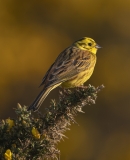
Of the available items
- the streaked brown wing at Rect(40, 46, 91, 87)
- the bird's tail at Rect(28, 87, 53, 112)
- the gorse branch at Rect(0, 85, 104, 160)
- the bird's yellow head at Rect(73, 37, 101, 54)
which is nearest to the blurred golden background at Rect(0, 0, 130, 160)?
the bird's yellow head at Rect(73, 37, 101, 54)

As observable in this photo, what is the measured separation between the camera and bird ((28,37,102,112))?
5176 mm

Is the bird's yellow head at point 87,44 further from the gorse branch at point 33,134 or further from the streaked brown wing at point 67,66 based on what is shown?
the gorse branch at point 33,134

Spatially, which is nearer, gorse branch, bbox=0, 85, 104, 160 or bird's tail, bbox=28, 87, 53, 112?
gorse branch, bbox=0, 85, 104, 160

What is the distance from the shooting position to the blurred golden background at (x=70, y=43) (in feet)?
31.9

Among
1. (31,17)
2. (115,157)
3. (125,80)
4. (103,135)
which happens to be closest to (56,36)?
(31,17)

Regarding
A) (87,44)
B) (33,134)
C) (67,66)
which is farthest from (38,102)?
(87,44)

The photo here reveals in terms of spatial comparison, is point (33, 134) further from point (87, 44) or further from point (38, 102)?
point (87, 44)

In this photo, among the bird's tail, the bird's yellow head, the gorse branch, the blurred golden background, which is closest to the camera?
the gorse branch

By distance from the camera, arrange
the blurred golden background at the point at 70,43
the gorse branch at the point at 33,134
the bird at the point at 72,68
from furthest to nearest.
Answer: the blurred golden background at the point at 70,43 < the bird at the point at 72,68 < the gorse branch at the point at 33,134

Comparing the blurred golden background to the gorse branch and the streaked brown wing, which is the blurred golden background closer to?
the streaked brown wing

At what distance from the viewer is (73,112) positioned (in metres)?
3.81

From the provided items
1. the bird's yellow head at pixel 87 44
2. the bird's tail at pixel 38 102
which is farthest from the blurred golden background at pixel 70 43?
the bird's tail at pixel 38 102

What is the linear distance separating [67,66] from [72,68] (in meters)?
0.06

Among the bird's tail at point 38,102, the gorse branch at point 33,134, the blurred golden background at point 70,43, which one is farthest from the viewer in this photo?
the blurred golden background at point 70,43
